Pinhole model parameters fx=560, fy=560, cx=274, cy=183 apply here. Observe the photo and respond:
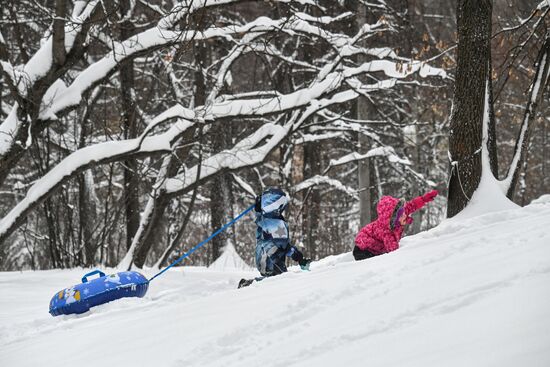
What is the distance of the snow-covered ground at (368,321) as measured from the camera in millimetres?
2346

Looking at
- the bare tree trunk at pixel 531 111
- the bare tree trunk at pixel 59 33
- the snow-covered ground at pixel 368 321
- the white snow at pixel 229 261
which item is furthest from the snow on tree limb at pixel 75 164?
the bare tree trunk at pixel 531 111

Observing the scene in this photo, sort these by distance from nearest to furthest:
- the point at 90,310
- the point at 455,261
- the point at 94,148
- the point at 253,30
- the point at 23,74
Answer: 1. the point at 455,261
2. the point at 90,310
3. the point at 23,74
4. the point at 94,148
5. the point at 253,30

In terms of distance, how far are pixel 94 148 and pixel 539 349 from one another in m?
6.86

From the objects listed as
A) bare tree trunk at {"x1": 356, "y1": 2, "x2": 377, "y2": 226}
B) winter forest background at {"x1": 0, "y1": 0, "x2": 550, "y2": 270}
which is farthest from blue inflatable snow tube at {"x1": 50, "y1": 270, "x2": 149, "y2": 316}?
bare tree trunk at {"x1": 356, "y1": 2, "x2": 377, "y2": 226}

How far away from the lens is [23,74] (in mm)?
→ 7367

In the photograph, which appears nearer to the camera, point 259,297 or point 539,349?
point 539,349

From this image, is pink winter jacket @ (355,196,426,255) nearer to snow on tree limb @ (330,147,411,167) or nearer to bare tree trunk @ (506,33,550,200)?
bare tree trunk @ (506,33,550,200)

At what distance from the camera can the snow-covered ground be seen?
92.4 inches

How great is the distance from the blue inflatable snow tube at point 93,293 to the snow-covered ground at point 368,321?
50cm

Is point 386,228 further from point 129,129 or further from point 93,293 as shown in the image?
point 129,129

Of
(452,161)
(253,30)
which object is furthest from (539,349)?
(253,30)

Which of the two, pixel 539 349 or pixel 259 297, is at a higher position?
pixel 539 349

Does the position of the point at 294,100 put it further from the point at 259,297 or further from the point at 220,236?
the point at 259,297

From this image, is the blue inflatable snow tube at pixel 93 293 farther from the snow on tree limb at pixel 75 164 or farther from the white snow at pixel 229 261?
the white snow at pixel 229 261
